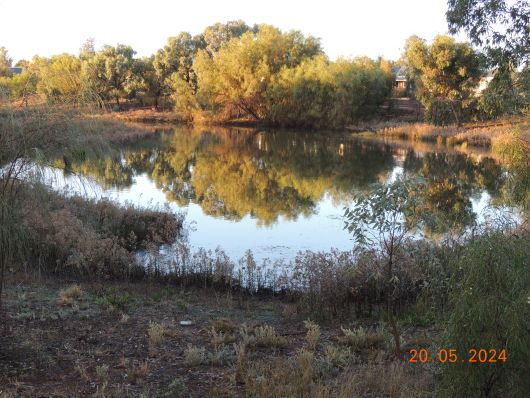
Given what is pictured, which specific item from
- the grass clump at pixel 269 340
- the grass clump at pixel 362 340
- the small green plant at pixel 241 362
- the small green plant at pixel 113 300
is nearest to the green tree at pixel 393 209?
the grass clump at pixel 362 340

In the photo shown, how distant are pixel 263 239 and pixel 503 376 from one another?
1029 cm

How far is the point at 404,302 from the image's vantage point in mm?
8211

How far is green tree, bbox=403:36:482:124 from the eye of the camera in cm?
4078

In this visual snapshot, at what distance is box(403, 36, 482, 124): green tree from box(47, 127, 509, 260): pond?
6477mm

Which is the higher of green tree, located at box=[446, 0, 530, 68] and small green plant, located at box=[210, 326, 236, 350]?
green tree, located at box=[446, 0, 530, 68]

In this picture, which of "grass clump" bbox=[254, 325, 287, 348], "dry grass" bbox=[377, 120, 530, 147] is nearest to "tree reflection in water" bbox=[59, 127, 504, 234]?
"dry grass" bbox=[377, 120, 530, 147]

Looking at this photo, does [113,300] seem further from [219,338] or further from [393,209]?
[393,209]

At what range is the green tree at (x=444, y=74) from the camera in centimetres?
4078

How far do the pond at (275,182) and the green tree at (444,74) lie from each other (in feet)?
21.3

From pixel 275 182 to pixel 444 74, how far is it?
24486mm

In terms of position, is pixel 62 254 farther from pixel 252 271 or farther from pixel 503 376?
pixel 503 376

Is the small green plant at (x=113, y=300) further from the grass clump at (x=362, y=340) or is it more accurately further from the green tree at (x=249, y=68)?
the green tree at (x=249, y=68)
